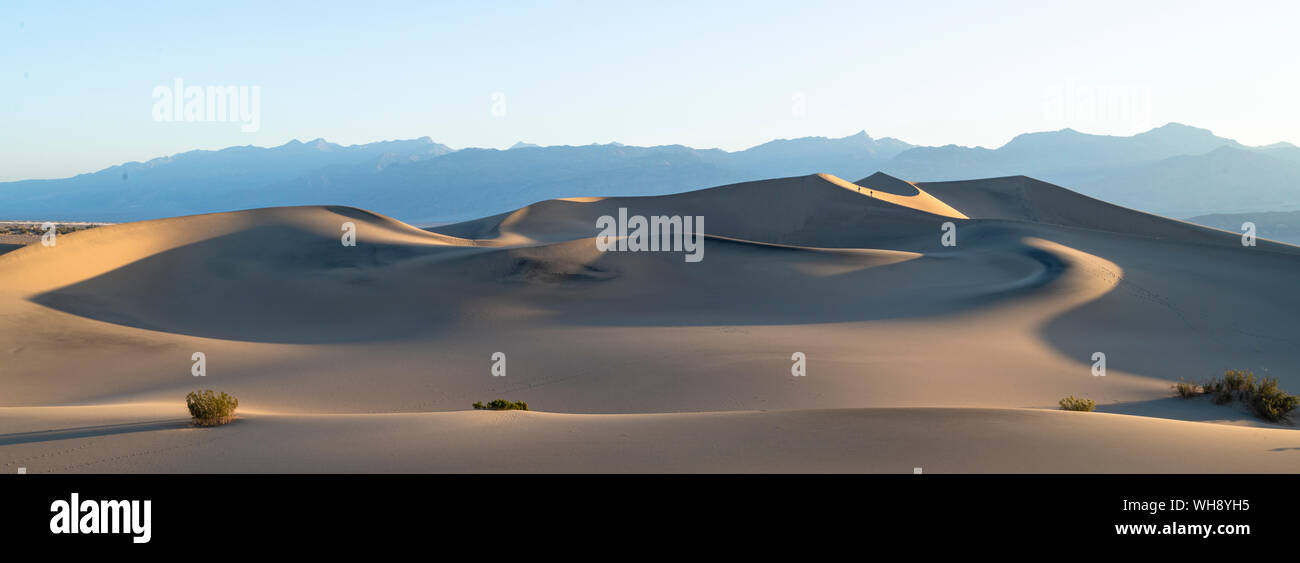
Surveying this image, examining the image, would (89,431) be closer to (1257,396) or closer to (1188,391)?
(1188,391)

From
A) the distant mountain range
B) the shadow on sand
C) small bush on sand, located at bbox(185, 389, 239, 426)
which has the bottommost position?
the shadow on sand

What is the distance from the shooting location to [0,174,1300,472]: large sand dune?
6.29 metres

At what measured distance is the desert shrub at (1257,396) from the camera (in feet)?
33.7

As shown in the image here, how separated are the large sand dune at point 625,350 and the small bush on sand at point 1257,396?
1.07ft

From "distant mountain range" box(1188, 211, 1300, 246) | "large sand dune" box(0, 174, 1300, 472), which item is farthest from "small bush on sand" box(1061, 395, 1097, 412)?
"distant mountain range" box(1188, 211, 1300, 246)

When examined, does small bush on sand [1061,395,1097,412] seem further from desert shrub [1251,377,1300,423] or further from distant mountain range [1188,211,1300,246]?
distant mountain range [1188,211,1300,246]

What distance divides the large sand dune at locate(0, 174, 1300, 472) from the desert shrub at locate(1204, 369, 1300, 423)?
0.34 meters

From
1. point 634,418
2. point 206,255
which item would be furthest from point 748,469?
point 206,255

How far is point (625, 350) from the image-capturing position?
15320 mm
